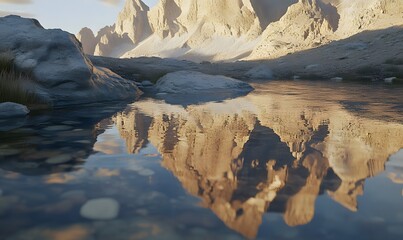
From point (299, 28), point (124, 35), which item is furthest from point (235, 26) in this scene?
point (124, 35)

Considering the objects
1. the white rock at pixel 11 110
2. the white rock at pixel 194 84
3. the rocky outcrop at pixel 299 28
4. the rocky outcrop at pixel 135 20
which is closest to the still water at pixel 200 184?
the white rock at pixel 11 110

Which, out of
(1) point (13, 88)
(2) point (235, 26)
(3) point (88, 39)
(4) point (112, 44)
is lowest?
(1) point (13, 88)

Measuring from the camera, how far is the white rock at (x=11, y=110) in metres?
3.78

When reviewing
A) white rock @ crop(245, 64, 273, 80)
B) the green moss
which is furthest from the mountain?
the green moss

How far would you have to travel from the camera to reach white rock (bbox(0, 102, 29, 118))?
12.4 feet

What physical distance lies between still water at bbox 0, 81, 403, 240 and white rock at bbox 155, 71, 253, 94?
5.46 metres

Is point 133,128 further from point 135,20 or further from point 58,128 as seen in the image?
point 135,20

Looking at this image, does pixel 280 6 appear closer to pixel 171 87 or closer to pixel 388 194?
pixel 171 87

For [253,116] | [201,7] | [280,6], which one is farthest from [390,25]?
[201,7]

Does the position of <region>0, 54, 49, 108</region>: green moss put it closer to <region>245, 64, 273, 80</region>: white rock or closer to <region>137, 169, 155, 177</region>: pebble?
<region>137, 169, 155, 177</region>: pebble

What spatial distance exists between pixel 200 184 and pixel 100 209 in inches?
20.3

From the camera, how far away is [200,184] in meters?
1.66

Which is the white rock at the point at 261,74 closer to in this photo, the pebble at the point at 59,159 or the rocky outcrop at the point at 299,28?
the pebble at the point at 59,159

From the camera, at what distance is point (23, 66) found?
17.7 feet
